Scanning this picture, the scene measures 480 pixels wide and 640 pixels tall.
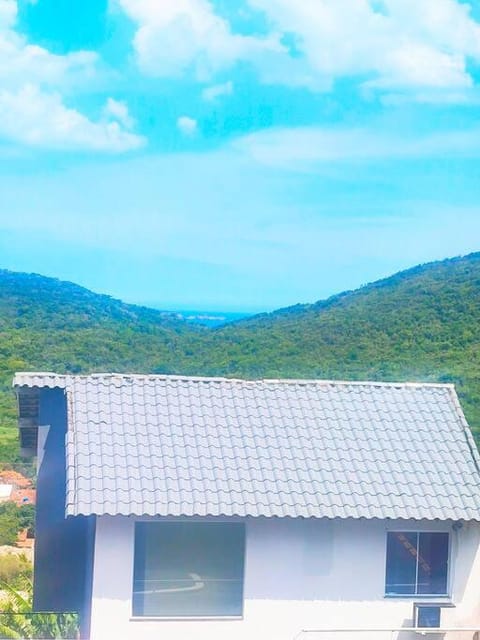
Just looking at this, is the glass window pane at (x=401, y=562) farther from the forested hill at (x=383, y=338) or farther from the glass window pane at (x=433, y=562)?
the forested hill at (x=383, y=338)

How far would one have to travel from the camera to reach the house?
11.2 m

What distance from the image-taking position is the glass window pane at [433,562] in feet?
39.5

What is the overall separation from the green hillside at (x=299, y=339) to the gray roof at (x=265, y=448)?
69.6 feet

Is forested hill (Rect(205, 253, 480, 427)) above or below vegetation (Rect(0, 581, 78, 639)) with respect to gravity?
above

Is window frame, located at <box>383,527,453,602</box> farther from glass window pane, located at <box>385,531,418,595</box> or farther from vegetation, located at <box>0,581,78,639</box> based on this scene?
vegetation, located at <box>0,581,78,639</box>

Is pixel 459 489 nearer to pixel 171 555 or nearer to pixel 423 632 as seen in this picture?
pixel 423 632

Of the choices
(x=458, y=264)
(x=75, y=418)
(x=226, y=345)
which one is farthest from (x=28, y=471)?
(x=458, y=264)

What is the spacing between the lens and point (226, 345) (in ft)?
200

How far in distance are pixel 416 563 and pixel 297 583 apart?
55.8 inches

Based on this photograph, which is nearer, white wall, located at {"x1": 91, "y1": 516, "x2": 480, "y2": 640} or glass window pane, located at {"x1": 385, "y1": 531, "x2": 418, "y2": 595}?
white wall, located at {"x1": 91, "y1": 516, "x2": 480, "y2": 640}

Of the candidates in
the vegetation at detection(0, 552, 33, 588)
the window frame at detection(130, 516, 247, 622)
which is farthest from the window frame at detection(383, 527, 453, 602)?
the vegetation at detection(0, 552, 33, 588)

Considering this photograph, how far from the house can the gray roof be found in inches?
0.8

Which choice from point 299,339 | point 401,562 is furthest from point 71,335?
point 401,562

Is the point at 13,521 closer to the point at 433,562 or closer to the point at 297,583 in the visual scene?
the point at 297,583
